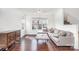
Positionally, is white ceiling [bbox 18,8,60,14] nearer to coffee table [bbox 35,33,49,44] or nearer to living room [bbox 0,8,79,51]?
living room [bbox 0,8,79,51]

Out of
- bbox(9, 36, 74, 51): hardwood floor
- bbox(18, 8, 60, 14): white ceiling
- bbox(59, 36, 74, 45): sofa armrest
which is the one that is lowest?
bbox(9, 36, 74, 51): hardwood floor

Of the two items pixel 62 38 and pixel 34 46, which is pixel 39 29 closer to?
pixel 34 46

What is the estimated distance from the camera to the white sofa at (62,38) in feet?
7.08

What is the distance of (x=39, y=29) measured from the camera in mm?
2236

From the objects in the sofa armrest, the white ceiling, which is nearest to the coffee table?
the sofa armrest

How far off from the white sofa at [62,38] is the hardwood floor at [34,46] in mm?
83

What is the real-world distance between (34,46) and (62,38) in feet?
1.94

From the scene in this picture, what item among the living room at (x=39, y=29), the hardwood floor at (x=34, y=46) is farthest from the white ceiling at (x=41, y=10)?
the hardwood floor at (x=34, y=46)

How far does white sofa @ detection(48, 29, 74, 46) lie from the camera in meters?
2.16

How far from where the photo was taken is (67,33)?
7.09ft

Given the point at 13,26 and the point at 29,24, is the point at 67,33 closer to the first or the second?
the point at 29,24

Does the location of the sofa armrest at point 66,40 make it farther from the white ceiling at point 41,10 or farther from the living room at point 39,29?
the white ceiling at point 41,10
